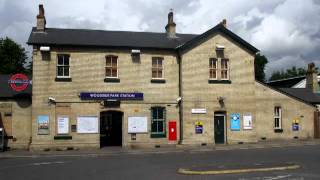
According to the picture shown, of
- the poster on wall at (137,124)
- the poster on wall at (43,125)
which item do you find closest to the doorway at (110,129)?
the poster on wall at (137,124)

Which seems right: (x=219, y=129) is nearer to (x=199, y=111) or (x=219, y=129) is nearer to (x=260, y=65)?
(x=199, y=111)

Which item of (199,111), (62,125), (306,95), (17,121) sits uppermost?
(306,95)

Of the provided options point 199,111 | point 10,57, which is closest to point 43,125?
point 199,111

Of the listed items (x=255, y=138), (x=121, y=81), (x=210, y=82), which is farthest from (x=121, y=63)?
(x=255, y=138)

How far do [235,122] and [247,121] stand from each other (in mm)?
1018

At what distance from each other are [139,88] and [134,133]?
122 inches

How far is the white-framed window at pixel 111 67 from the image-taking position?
3142 centimetres

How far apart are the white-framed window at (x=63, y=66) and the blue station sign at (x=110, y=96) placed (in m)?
1.72

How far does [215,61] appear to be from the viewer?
33.4 m

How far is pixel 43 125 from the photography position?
98.1ft

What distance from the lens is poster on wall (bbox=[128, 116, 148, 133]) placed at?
31.3 metres

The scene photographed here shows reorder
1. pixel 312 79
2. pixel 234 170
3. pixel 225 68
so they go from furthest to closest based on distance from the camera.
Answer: pixel 312 79 → pixel 225 68 → pixel 234 170

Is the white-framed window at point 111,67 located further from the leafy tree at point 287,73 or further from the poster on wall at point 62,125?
the leafy tree at point 287,73

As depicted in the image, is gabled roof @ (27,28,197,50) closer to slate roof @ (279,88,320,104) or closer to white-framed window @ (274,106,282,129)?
white-framed window @ (274,106,282,129)
